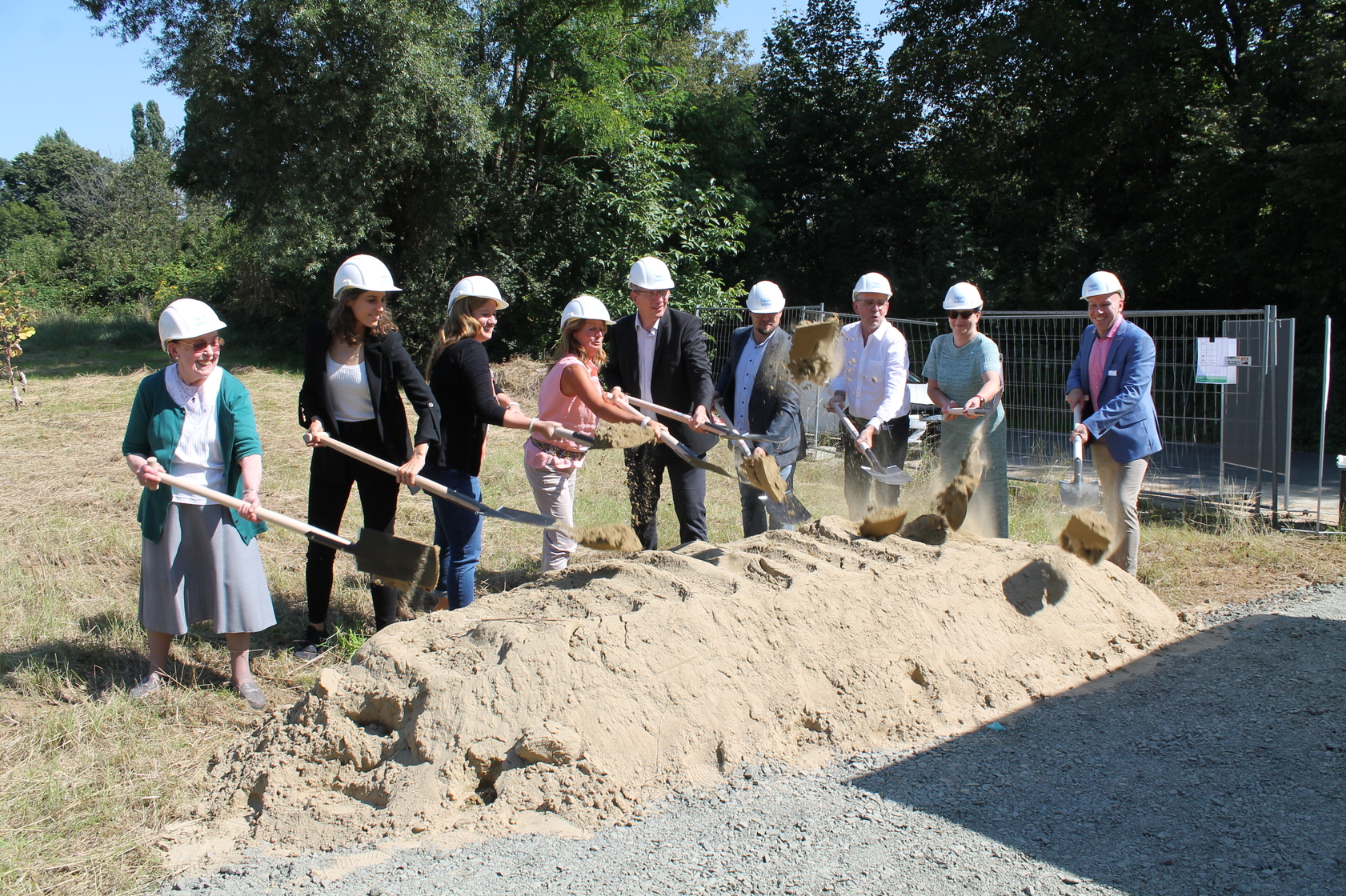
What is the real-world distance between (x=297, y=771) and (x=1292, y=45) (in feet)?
53.8

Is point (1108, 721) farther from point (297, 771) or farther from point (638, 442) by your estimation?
point (297, 771)

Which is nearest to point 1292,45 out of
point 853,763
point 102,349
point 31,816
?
point 853,763

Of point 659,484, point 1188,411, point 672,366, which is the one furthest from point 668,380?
point 1188,411

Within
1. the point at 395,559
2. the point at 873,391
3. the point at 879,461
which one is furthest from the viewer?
the point at 879,461

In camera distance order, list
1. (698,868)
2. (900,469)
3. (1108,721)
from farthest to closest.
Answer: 1. (900,469)
2. (1108,721)
3. (698,868)

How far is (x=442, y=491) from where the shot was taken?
412cm

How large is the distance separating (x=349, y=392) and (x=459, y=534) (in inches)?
32.6

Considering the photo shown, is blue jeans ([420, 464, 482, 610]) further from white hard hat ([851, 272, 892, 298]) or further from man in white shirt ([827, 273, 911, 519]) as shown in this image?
white hard hat ([851, 272, 892, 298])

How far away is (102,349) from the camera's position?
71.7ft

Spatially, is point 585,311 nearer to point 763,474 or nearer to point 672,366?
point 672,366

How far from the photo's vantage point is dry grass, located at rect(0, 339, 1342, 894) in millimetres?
2914

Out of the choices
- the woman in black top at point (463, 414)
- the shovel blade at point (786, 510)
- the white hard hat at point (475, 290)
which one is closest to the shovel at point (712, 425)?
the shovel blade at point (786, 510)

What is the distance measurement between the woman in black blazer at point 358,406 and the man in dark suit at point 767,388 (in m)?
1.84

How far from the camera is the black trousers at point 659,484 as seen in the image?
16.6 feet
